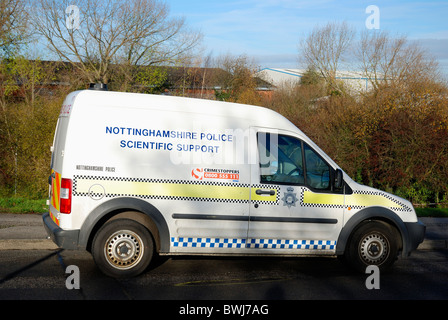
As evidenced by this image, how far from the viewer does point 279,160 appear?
22.3 ft

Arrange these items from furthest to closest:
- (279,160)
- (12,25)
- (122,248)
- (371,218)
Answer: (12,25), (371,218), (279,160), (122,248)

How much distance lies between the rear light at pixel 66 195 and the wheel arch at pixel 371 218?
3.72m

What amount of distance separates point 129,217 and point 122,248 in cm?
41

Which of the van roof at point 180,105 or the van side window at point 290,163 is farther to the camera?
the van side window at point 290,163

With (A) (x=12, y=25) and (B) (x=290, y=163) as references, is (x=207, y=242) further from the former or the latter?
(A) (x=12, y=25)

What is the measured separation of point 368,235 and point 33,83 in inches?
793

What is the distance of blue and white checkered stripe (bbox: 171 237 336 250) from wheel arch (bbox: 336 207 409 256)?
5.7 inches

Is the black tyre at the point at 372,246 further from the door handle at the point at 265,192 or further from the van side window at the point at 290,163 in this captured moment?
the door handle at the point at 265,192

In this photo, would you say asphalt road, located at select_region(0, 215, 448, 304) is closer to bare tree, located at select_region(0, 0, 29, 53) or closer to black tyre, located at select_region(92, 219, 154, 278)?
black tyre, located at select_region(92, 219, 154, 278)

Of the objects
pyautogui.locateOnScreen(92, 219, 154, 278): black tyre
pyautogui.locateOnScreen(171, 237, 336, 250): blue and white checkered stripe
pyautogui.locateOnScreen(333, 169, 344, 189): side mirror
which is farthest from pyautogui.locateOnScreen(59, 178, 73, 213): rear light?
pyautogui.locateOnScreen(333, 169, 344, 189): side mirror

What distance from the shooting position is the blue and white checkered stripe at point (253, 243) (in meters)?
6.53

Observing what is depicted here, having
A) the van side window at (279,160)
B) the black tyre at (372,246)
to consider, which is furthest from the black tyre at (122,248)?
the black tyre at (372,246)

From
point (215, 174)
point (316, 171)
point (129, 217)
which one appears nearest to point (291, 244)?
point (316, 171)
